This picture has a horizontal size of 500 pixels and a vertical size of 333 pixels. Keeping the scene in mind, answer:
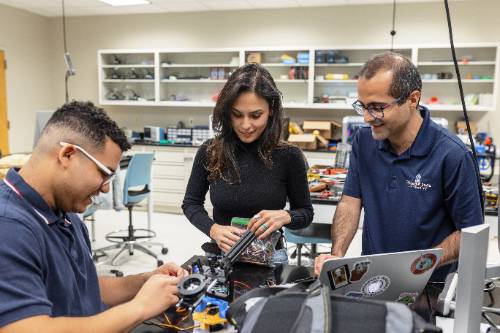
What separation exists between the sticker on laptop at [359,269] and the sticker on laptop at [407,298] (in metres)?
0.18

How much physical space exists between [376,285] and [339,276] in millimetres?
122

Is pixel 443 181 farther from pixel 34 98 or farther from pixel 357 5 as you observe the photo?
pixel 34 98

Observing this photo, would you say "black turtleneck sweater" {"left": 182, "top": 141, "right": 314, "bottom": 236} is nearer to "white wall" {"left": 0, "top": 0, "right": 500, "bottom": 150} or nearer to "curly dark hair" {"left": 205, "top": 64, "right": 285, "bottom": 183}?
"curly dark hair" {"left": 205, "top": 64, "right": 285, "bottom": 183}

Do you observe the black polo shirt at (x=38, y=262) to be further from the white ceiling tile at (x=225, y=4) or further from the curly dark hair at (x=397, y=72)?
the white ceiling tile at (x=225, y=4)

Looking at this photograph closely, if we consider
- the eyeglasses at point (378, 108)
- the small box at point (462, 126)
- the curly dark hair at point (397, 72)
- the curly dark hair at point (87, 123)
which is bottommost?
the small box at point (462, 126)

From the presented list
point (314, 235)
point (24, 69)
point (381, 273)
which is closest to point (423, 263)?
point (381, 273)

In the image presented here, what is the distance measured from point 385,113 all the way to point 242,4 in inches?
175

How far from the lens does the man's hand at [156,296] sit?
901 mm

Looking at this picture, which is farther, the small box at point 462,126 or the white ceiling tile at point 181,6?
the white ceiling tile at point 181,6

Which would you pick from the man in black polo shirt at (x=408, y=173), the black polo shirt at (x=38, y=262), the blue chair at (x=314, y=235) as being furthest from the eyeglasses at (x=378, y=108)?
the blue chair at (x=314, y=235)

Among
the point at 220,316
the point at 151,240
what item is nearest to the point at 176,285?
the point at 220,316

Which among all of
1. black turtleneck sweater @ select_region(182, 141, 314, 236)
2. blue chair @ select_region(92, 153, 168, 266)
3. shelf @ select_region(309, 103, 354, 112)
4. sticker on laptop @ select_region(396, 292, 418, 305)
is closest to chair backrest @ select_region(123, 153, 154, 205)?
blue chair @ select_region(92, 153, 168, 266)

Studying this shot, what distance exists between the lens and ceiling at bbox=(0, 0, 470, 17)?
516 cm

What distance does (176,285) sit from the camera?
949mm
